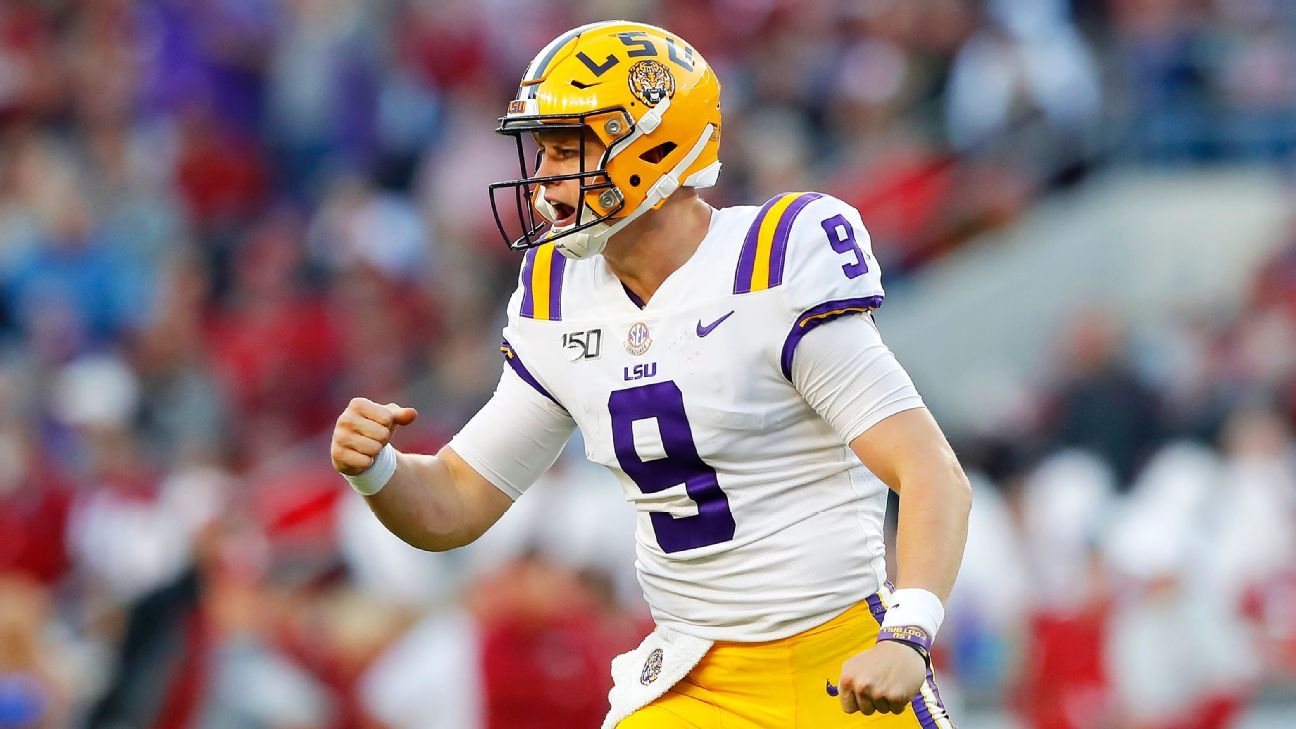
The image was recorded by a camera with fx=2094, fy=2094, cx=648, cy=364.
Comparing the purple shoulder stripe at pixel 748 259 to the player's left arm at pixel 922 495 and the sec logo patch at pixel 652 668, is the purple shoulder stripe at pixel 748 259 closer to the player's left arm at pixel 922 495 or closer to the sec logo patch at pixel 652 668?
the player's left arm at pixel 922 495

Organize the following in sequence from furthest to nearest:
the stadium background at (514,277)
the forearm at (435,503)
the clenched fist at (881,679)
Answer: the stadium background at (514,277), the forearm at (435,503), the clenched fist at (881,679)

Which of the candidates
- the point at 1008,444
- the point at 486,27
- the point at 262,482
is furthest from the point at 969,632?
the point at 486,27

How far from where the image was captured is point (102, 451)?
33.7 ft

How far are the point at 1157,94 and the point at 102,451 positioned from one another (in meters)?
6.23

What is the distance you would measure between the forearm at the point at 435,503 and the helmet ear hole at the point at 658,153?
737mm

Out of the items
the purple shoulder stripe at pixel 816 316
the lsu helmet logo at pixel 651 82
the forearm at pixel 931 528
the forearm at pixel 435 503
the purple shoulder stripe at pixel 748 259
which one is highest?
the lsu helmet logo at pixel 651 82

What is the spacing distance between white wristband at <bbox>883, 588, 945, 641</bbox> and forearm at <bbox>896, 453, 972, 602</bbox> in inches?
1.1

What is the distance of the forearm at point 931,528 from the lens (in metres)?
3.59

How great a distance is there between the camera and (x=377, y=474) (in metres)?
4.02

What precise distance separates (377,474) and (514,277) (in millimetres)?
7546

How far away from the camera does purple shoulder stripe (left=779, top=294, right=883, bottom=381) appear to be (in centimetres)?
376

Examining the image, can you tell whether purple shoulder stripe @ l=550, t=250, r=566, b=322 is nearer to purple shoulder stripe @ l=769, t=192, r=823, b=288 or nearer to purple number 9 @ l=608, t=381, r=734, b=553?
purple number 9 @ l=608, t=381, r=734, b=553

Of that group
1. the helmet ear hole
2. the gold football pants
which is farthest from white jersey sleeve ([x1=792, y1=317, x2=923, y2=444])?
the helmet ear hole

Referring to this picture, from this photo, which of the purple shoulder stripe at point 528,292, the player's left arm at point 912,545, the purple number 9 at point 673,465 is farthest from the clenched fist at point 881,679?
the purple shoulder stripe at point 528,292
